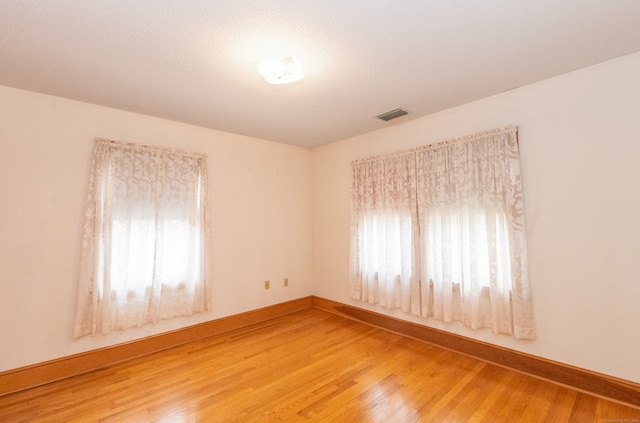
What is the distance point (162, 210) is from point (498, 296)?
3494mm

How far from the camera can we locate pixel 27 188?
237cm

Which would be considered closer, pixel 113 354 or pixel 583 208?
pixel 583 208

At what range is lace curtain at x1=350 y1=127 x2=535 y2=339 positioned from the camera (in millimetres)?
2473

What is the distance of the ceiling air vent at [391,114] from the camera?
297 cm

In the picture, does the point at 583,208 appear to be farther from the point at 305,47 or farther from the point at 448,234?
the point at 305,47

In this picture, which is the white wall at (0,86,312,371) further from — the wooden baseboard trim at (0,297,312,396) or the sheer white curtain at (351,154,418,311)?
the sheer white curtain at (351,154,418,311)

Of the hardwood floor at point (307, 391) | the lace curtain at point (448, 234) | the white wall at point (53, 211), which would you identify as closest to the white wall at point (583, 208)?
the lace curtain at point (448, 234)

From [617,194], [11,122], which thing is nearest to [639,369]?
[617,194]

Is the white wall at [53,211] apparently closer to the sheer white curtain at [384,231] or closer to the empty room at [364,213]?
the empty room at [364,213]

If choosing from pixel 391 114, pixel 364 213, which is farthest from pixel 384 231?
pixel 391 114

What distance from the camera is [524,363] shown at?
2.38 m

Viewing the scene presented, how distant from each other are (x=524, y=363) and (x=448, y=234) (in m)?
1.27

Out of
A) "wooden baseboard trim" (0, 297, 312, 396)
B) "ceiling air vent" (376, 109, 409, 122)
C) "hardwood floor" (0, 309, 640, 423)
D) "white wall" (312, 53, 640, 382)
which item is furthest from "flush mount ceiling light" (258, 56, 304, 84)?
"wooden baseboard trim" (0, 297, 312, 396)

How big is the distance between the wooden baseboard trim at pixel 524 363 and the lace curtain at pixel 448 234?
0.19 metres
